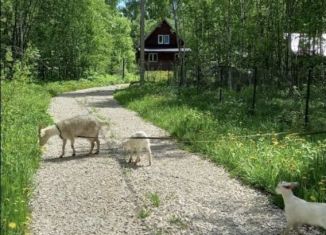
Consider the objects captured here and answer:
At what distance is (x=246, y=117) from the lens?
16.0m

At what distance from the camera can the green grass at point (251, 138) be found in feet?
28.8

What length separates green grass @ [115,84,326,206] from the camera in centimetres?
878

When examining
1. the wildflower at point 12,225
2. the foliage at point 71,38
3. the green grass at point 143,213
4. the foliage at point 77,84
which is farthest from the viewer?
the foliage at point 71,38

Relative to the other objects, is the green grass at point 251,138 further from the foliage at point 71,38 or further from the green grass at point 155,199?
the foliage at point 71,38

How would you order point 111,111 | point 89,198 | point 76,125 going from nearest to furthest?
point 89,198 → point 76,125 → point 111,111

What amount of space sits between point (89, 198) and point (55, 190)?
2.71 ft

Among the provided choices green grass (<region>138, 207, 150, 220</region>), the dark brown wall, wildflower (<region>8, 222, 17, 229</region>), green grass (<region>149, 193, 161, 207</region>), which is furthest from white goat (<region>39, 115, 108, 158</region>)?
the dark brown wall

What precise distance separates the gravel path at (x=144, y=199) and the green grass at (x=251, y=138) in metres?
0.44

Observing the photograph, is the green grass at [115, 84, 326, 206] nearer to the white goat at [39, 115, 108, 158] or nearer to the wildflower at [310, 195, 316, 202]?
the wildflower at [310, 195, 316, 202]

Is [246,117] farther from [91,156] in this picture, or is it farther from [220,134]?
[91,156]

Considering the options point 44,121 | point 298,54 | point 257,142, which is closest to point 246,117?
point 257,142

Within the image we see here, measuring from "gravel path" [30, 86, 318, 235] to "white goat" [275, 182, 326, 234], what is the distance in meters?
0.46

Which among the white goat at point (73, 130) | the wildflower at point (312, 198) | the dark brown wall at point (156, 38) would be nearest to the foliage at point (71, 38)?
the dark brown wall at point (156, 38)

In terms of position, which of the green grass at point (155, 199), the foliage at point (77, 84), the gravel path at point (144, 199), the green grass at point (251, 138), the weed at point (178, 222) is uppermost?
the green grass at point (251, 138)
